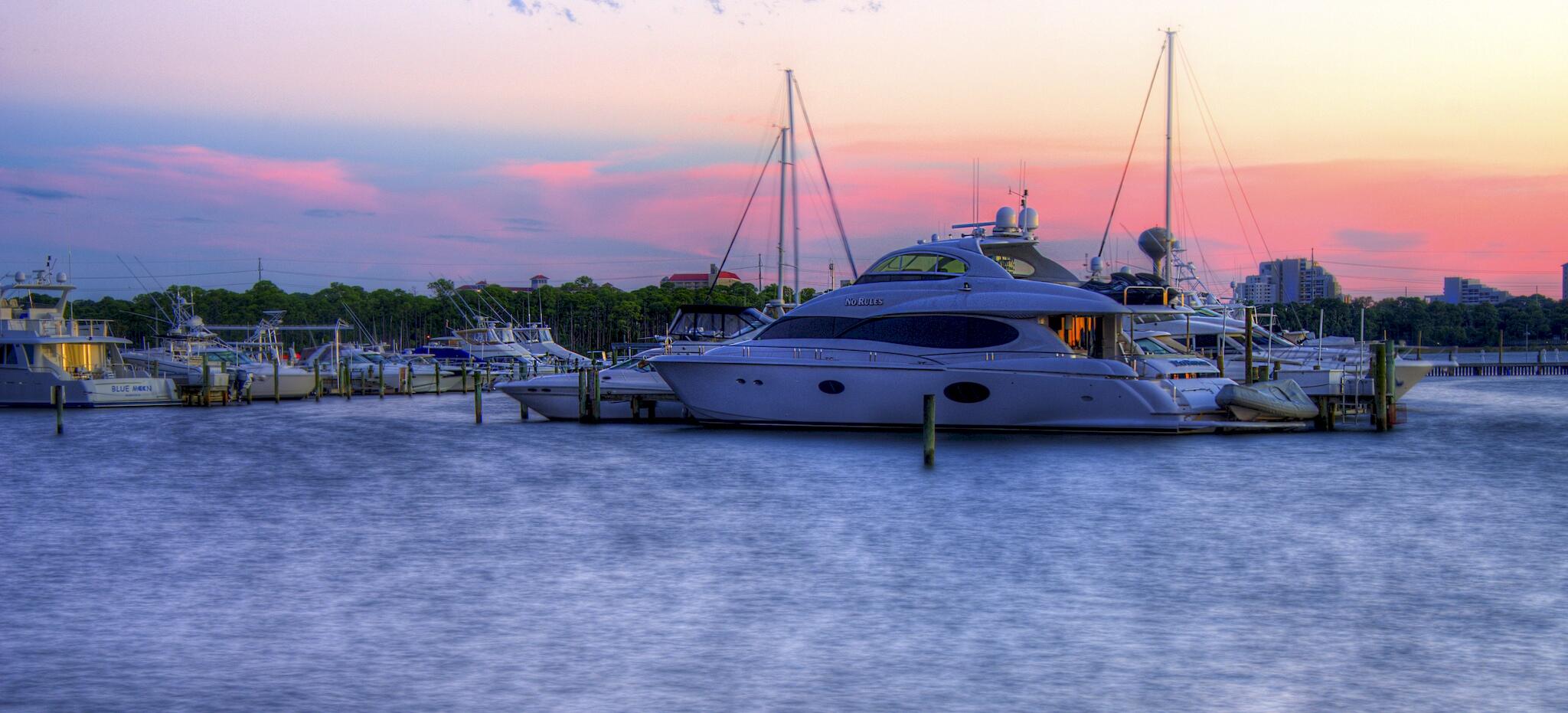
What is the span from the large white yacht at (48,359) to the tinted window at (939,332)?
31.8 m

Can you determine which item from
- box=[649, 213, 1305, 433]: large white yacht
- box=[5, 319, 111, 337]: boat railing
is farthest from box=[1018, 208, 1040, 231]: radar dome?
box=[5, 319, 111, 337]: boat railing

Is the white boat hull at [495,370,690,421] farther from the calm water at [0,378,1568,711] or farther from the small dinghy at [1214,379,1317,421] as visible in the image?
the small dinghy at [1214,379,1317,421]

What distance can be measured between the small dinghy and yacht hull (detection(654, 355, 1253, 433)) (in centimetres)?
55

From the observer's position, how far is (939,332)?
91.7 ft

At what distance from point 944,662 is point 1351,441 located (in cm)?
2277

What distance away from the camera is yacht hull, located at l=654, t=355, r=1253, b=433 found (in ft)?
88.8

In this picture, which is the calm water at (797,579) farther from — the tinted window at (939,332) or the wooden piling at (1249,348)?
the wooden piling at (1249,348)

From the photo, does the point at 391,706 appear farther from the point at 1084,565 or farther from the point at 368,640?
the point at 1084,565

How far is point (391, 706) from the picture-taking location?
11.0 meters

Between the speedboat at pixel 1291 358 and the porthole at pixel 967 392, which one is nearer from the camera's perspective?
the porthole at pixel 967 392

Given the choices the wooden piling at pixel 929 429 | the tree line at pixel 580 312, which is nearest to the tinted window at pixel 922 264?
the wooden piling at pixel 929 429

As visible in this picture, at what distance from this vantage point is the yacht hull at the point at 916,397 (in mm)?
27078

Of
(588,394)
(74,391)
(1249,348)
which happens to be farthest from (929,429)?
(74,391)

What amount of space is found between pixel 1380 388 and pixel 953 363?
40.1 ft
